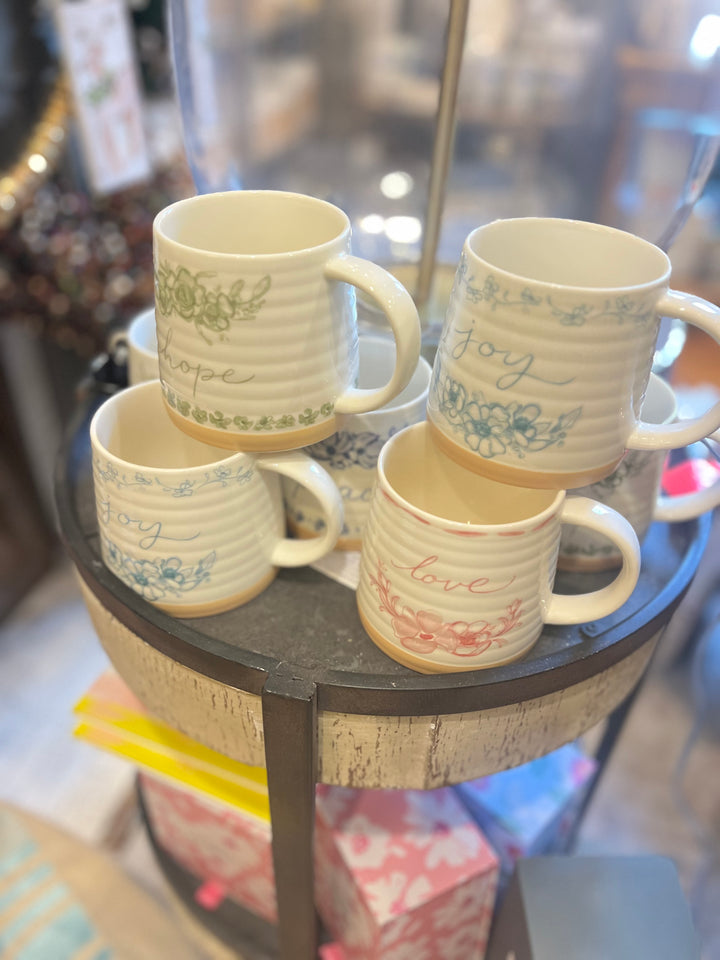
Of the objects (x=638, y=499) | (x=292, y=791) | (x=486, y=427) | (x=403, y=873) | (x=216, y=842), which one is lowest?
(x=216, y=842)

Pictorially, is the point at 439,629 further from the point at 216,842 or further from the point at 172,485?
the point at 216,842

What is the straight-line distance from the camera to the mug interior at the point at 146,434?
0.51 metres

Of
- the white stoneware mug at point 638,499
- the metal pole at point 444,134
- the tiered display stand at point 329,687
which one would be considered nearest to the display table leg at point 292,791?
the tiered display stand at point 329,687

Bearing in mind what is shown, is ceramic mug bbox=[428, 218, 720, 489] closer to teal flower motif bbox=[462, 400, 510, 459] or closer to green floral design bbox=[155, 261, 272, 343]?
teal flower motif bbox=[462, 400, 510, 459]

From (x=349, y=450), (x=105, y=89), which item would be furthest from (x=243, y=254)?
(x=105, y=89)

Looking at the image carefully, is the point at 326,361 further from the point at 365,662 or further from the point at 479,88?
the point at 479,88

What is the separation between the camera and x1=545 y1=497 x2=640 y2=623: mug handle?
1.41 ft

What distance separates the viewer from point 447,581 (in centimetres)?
41

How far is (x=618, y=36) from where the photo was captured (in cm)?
122

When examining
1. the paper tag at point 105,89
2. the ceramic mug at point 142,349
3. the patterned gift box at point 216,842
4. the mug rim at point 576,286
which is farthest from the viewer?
the paper tag at point 105,89

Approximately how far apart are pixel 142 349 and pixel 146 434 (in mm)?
77

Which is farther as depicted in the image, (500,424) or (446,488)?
(446,488)

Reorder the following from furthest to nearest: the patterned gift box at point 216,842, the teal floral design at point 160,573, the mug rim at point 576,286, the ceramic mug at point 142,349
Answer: the patterned gift box at point 216,842 → the ceramic mug at point 142,349 → the teal floral design at point 160,573 → the mug rim at point 576,286

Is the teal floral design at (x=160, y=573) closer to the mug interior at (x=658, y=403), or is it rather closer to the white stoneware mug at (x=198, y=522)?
the white stoneware mug at (x=198, y=522)
